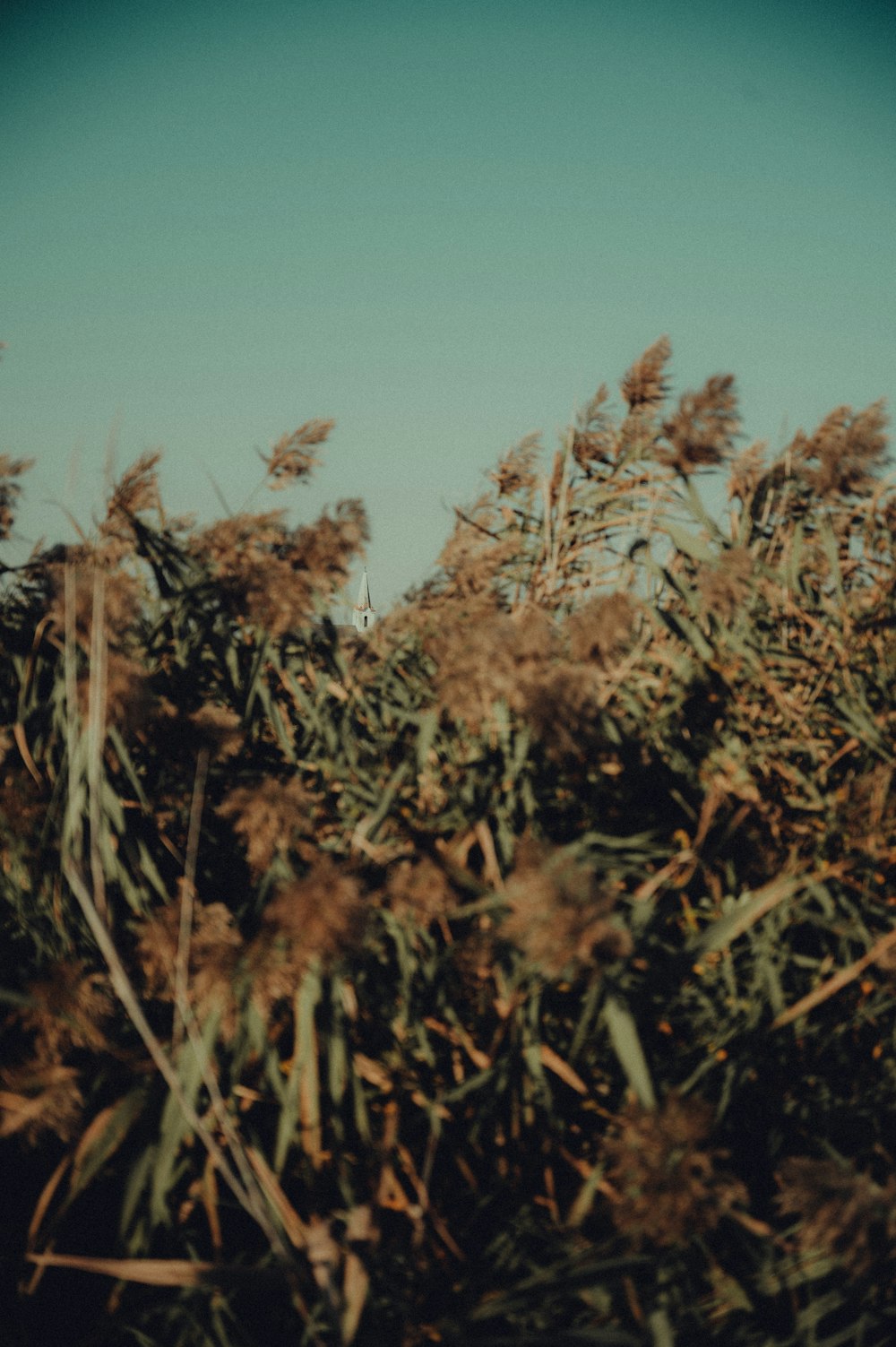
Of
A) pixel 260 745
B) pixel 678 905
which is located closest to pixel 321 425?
pixel 260 745

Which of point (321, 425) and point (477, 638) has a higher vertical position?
point (321, 425)

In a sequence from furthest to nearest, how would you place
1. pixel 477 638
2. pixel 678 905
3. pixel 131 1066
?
pixel 678 905 → pixel 477 638 → pixel 131 1066

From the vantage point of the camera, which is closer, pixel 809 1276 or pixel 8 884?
pixel 809 1276

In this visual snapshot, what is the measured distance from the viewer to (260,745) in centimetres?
177

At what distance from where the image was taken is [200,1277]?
1.04 metres

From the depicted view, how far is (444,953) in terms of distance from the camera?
1335 mm

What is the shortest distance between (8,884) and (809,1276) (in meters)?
1.30

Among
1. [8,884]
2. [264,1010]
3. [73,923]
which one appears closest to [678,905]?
[264,1010]

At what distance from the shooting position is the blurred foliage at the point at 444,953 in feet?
3.55

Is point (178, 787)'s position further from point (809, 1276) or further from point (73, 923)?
point (809, 1276)

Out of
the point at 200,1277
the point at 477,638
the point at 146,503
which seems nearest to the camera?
the point at 200,1277

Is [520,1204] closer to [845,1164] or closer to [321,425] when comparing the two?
[845,1164]

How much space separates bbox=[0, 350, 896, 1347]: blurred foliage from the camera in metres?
1.08

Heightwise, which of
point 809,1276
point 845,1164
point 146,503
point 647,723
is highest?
point 146,503
